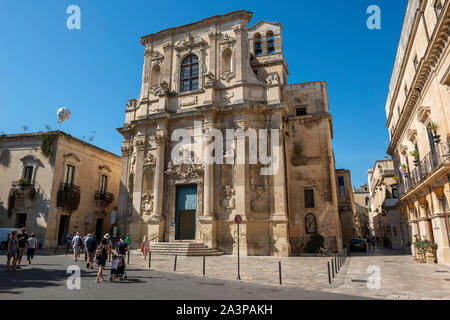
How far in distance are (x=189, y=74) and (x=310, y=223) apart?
49.4 feet

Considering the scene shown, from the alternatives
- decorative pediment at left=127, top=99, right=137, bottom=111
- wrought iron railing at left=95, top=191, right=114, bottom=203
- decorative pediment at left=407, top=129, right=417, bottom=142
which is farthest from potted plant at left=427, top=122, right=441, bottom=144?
wrought iron railing at left=95, top=191, right=114, bottom=203

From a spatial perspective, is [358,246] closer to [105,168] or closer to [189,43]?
[189,43]

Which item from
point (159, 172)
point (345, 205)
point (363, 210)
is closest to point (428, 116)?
point (159, 172)

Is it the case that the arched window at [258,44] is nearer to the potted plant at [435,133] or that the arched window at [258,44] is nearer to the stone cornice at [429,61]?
the stone cornice at [429,61]

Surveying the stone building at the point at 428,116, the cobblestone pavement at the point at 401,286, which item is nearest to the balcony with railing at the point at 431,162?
the stone building at the point at 428,116

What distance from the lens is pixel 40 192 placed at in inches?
941

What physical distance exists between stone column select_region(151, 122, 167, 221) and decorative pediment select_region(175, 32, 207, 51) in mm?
6970

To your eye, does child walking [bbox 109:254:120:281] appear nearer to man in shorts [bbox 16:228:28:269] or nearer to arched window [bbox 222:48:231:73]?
man in shorts [bbox 16:228:28:269]

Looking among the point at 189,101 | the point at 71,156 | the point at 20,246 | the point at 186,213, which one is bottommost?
the point at 20,246

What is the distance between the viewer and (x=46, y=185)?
23.9m

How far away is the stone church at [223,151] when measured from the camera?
20422 mm

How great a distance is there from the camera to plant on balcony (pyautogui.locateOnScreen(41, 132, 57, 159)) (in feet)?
80.3

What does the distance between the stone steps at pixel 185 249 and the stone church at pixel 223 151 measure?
0.63 metres
